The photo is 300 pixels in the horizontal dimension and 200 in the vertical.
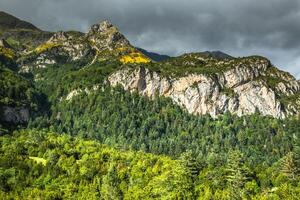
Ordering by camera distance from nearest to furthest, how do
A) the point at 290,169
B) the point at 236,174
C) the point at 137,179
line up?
the point at 236,174
the point at 137,179
the point at 290,169

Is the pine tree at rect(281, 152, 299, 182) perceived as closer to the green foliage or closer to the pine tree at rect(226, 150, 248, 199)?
the pine tree at rect(226, 150, 248, 199)

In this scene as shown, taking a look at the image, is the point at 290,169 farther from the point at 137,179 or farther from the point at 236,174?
the point at 137,179

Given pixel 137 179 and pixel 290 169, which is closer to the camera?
pixel 137 179

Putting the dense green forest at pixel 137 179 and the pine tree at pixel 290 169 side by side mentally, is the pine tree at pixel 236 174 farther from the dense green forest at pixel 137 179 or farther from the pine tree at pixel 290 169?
the pine tree at pixel 290 169

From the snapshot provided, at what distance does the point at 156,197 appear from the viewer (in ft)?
483

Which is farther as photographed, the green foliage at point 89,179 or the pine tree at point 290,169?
the pine tree at point 290,169

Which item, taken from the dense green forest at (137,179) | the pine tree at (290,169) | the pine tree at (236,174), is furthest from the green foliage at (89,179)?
the pine tree at (290,169)

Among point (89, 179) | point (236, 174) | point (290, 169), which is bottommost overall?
point (89, 179)

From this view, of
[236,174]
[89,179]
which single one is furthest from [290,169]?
[89,179]

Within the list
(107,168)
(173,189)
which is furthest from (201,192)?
(107,168)

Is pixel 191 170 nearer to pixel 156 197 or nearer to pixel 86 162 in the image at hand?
pixel 156 197

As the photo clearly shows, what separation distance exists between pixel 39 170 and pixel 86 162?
71.1ft

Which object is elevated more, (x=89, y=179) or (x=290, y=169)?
(x=290, y=169)

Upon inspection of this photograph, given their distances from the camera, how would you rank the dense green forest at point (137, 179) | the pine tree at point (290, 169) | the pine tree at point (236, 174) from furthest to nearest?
the pine tree at point (290, 169), the pine tree at point (236, 174), the dense green forest at point (137, 179)
